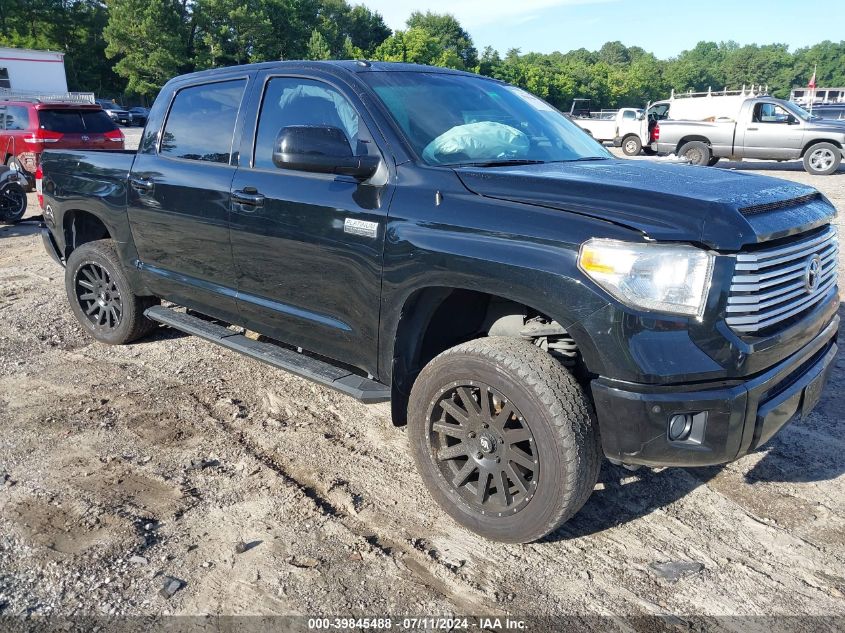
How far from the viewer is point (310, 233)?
11.2ft

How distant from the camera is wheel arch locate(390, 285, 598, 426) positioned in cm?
304

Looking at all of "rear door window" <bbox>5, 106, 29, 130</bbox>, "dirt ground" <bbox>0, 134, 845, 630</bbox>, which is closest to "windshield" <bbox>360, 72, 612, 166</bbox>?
"dirt ground" <bbox>0, 134, 845, 630</bbox>

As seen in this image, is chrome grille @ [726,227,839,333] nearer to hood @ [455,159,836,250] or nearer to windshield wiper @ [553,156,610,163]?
hood @ [455,159,836,250]

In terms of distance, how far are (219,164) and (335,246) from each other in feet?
3.94

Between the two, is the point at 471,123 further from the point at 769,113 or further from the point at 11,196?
the point at 769,113

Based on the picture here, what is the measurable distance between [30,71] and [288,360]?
36976mm

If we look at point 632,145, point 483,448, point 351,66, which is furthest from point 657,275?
point 632,145

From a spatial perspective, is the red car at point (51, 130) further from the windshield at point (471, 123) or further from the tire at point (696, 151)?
the tire at point (696, 151)

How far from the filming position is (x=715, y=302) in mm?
2396

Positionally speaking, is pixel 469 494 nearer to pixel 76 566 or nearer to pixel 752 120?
pixel 76 566

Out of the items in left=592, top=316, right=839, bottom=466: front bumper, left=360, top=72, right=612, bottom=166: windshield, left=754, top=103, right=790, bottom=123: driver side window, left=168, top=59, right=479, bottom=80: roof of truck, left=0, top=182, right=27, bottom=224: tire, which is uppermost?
left=754, top=103, right=790, bottom=123: driver side window

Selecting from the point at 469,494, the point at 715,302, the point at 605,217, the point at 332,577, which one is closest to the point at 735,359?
the point at 715,302

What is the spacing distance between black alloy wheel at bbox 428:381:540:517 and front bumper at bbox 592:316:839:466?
346mm

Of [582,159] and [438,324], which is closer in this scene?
[438,324]
